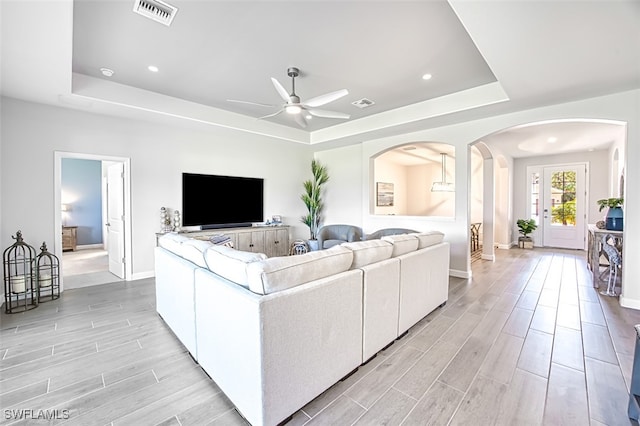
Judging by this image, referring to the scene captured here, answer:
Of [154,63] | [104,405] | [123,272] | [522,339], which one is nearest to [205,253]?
[104,405]

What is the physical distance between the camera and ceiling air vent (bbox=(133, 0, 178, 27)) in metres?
2.31

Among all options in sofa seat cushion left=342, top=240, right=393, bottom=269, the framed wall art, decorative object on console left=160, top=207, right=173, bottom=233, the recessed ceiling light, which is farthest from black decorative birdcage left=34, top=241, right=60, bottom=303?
the framed wall art

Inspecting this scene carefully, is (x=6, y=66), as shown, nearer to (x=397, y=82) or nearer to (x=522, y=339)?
(x=397, y=82)

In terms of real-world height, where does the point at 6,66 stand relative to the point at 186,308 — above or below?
above

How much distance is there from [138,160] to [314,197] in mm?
3743

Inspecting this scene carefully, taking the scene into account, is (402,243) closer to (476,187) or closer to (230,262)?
(230,262)

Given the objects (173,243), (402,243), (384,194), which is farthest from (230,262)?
(384,194)

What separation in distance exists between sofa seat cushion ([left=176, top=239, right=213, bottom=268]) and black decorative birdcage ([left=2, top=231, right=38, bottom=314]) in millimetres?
2506

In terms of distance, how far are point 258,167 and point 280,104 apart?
1.86 metres

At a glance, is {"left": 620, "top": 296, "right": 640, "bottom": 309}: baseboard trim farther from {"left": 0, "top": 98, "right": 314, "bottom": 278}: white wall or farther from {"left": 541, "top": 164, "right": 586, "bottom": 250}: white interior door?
{"left": 0, "top": 98, "right": 314, "bottom": 278}: white wall

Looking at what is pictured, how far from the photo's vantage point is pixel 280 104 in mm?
4621

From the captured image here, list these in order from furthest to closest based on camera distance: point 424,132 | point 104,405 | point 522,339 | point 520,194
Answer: point 520,194
point 424,132
point 522,339
point 104,405

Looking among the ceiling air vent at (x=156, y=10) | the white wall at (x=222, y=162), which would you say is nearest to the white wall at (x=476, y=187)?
the white wall at (x=222, y=162)

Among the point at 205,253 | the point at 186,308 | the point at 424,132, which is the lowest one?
the point at 186,308
